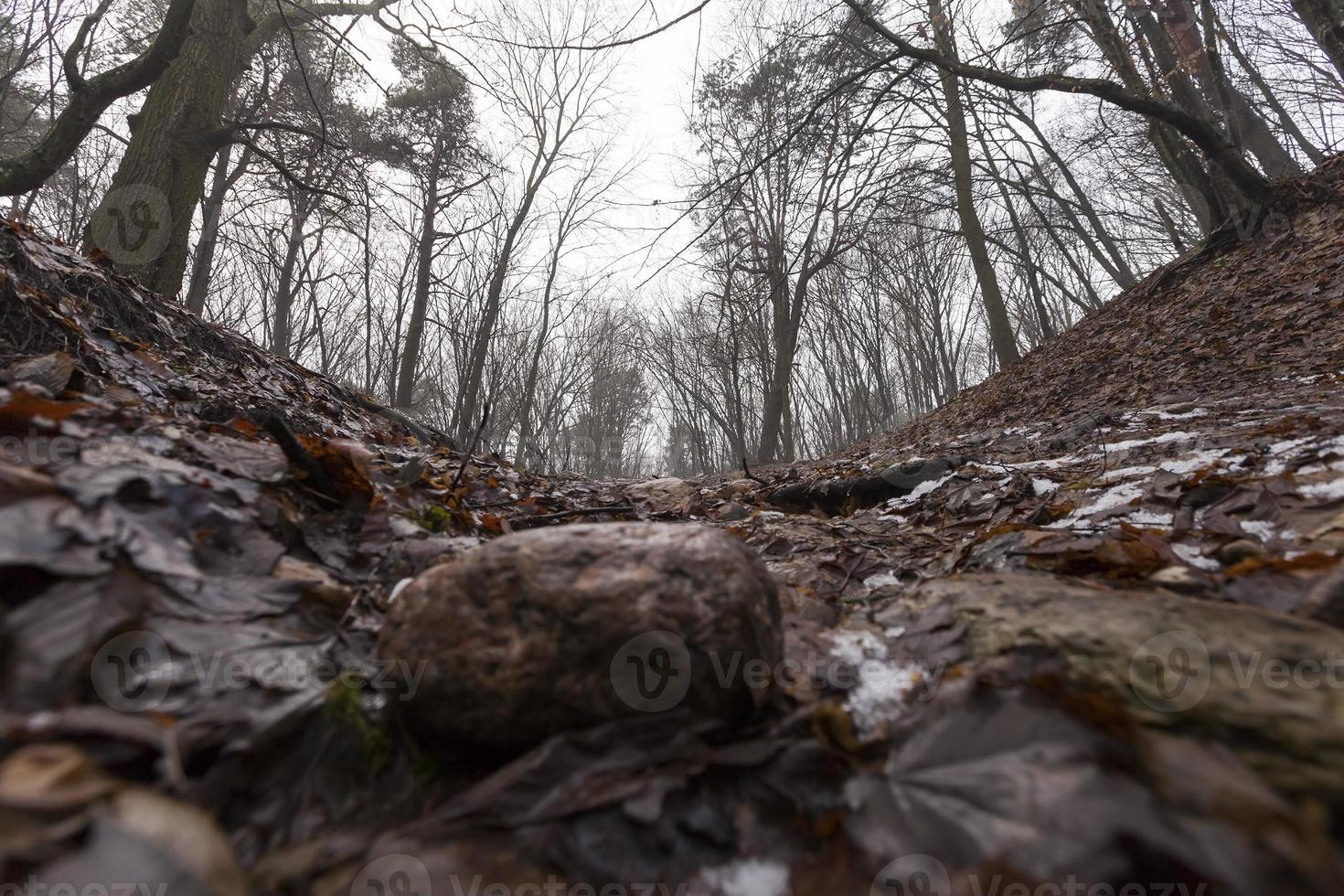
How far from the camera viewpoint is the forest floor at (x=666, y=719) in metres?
0.52

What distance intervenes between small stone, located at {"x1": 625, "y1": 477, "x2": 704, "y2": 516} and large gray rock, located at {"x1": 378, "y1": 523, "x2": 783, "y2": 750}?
2010mm

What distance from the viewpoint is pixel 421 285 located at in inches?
405

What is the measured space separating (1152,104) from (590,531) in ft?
18.9

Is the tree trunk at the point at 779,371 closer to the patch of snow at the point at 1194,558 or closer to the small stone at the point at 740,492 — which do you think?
the small stone at the point at 740,492

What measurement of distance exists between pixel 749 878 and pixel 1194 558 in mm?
1264

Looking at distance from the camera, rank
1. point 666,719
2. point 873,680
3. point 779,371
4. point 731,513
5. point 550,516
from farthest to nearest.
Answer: point 779,371, point 731,513, point 550,516, point 873,680, point 666,719

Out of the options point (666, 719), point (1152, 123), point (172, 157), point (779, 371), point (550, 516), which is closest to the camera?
point (666, 719)

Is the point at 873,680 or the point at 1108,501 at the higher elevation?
the point at 1108,501

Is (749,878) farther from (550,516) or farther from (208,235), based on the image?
(208,235)

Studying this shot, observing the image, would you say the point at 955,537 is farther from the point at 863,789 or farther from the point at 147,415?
the point at 147,415

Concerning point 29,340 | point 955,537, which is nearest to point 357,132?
point 29,340

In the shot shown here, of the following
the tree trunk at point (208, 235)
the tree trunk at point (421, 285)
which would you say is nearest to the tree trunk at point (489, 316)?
the tree trunk at point (421, 285)

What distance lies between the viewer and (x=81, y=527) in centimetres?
80

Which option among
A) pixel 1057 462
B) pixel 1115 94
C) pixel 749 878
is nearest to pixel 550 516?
pixel 749 878
